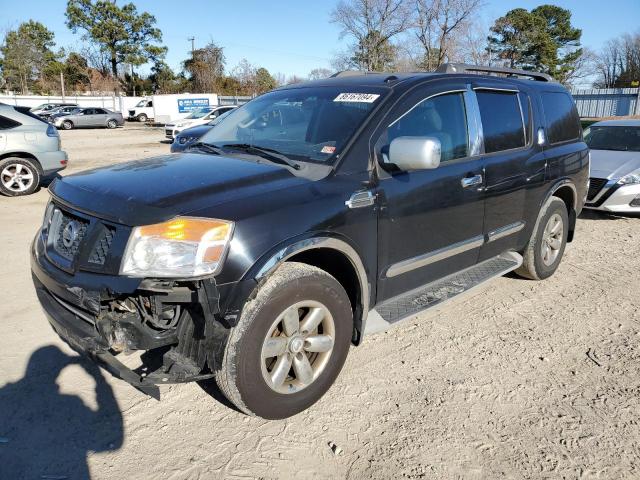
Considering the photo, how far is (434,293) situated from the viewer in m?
3.64

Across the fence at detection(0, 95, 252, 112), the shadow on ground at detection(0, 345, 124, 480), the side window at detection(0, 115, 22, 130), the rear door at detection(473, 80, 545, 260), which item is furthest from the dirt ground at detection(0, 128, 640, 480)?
the fence at detection(0, 95, 252, 112)

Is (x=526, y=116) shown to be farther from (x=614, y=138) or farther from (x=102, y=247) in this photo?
(x=614, y=138)

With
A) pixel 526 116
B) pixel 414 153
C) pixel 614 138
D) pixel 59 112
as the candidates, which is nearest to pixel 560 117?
pixel 526 116

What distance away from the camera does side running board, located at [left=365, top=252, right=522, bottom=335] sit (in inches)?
126

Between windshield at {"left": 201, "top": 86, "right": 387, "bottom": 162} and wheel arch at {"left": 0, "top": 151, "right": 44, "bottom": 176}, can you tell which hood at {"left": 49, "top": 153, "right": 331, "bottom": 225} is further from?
wheel arch at {"left": 0, "top": 151, "right": 44, "bottom": 176}

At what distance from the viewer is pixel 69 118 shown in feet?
108

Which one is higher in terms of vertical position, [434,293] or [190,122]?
[190,122]

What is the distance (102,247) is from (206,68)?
57747mm

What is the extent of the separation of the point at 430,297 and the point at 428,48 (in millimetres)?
33908

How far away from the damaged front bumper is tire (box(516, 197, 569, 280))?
339cm

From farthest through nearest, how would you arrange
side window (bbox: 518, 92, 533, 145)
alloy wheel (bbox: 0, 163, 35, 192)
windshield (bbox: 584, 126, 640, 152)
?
alloy wheel (bbox: 0, 163, 35, 192) → windshield (bbox: 584, 126, 640, 152) → side window (bbox: 518, 92, 533, 145)

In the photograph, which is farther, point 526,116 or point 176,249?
point 526,116

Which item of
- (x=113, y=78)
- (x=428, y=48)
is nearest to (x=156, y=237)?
(x=428, y=48)

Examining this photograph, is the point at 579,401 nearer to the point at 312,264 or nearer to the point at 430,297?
the point at 430,297
